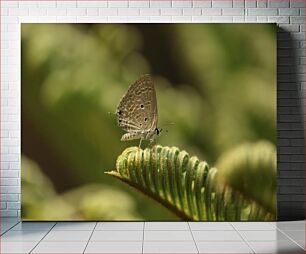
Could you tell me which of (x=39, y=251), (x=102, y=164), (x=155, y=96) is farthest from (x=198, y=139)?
(x=39, y=251)

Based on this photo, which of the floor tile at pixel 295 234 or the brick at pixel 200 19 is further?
the brick at pixel 200 19

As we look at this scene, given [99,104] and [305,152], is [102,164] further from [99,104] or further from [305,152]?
[305,152]

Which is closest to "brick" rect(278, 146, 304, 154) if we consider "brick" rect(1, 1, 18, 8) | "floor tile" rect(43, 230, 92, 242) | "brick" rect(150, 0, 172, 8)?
"brick" rect(150, 0, 172, 8)

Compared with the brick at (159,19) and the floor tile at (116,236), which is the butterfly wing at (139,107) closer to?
the brick at (159,19)

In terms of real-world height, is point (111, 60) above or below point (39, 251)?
above

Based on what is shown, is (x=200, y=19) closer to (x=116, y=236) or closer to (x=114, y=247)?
(x=116, y=236)

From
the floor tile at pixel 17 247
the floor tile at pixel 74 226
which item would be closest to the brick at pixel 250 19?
the floor tile at pixel 74 226
